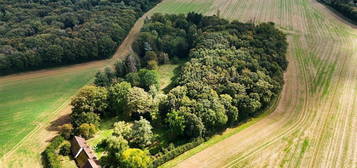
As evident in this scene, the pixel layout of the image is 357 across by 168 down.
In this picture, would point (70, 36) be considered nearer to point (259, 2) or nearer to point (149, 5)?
point (149, 5)

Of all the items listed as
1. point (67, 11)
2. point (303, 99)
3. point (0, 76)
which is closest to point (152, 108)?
point (303, 99)

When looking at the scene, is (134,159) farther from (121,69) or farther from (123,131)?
(121,69)

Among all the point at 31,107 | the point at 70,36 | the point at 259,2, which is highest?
the point at 259,2

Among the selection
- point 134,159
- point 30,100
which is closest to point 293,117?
point 134,159

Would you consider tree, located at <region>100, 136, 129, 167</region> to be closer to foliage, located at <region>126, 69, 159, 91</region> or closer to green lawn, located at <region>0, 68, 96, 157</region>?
green lawn, located at <region>0, 68, 96, 157</region>

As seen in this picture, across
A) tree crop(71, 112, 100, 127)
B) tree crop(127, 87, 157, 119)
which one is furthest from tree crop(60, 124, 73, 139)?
tree crop(127, 87, 157, 119)

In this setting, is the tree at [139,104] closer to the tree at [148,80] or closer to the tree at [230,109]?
the tree at [148,80]
